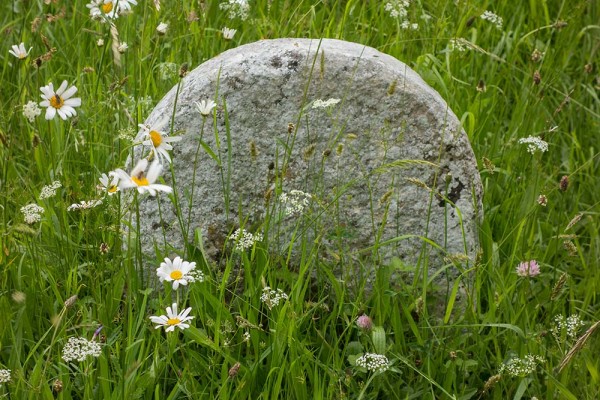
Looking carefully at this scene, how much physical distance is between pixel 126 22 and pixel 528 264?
2.16 m

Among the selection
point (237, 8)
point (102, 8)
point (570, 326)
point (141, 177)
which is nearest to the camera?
point (141, 177)

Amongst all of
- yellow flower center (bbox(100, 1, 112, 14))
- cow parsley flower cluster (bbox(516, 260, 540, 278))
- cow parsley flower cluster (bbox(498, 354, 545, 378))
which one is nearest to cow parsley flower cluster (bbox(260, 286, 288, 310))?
cow parsley flower cluster (bbox(498, 354, 545, 378))

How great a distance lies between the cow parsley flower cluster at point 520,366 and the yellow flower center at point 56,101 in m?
1.49

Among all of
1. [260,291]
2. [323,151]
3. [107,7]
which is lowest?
[260,291]

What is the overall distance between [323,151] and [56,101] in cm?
88

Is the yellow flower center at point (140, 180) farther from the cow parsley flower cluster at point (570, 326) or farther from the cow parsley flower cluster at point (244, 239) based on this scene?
the cow parsley flower cluster at point (570, 326)

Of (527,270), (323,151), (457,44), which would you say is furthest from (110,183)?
(457,44)

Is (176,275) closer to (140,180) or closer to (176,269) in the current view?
(176,269)

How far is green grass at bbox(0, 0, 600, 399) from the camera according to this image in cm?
246

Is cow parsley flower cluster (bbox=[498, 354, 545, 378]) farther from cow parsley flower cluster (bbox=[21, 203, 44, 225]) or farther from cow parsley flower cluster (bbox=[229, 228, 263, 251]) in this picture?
cow parsley flower cluster (bbox=[21, 203, 44, 225])

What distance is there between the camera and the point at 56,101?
8.50 feet

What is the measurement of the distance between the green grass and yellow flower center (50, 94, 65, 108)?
0.60ft

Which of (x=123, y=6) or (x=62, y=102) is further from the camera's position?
(x=123, y=6)

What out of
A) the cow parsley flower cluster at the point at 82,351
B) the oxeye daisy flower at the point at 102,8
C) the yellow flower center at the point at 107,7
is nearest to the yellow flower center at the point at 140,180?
the cow parsley flower cluster at the point at 82,351
